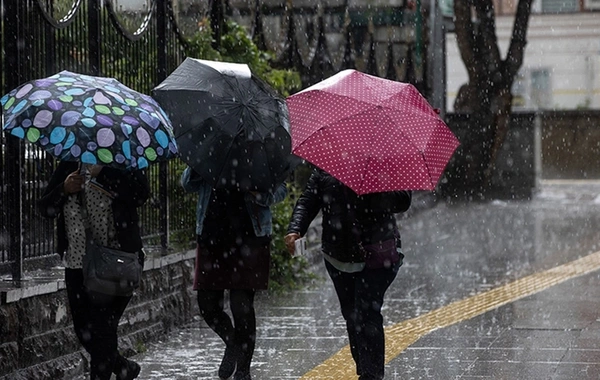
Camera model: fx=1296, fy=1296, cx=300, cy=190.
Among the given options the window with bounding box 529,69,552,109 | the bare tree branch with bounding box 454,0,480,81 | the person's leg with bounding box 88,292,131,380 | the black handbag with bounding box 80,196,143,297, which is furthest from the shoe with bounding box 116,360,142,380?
the window with bounding box 529,69,552,109

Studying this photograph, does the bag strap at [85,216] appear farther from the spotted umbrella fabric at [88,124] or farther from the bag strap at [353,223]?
the bag strap at [353,223]

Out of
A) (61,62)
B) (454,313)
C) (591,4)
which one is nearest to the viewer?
(61,62)

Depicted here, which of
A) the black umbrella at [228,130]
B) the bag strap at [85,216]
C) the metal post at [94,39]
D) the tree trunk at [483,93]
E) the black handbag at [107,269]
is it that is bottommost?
the tree trunk at [483,93]

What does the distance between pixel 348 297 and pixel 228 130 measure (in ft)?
3.85

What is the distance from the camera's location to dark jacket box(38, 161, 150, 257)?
6.59 m

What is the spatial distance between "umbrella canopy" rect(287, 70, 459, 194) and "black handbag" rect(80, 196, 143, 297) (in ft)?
3.63

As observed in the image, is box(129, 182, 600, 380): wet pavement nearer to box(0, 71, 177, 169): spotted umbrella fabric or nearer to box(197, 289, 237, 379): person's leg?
box(197, 289, 237, 379): person's leg

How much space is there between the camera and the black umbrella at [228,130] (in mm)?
7387

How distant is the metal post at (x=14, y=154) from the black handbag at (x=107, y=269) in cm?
125

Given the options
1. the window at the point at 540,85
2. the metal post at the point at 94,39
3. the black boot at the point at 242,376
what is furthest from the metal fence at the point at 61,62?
the window at the point at 540,85

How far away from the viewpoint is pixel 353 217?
7117 mm

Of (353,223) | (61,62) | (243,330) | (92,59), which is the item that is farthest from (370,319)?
(92,59)

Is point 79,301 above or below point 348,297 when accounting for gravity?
above

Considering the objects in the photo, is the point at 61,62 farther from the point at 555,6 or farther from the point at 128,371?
the point at 555,6
